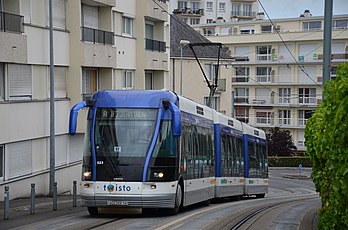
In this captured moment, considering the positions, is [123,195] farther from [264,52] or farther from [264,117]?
[264,117]

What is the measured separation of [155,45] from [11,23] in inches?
703

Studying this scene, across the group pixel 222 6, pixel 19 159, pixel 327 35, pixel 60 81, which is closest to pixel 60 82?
pixel 60 81

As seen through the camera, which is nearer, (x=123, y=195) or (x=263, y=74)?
(x=123, y=195)

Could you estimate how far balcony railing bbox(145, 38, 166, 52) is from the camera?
39594 millimetres

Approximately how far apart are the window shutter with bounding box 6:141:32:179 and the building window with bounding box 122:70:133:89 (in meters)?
11.6

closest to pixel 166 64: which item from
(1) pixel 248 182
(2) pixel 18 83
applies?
(1) pixel 248 182

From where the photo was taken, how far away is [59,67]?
2862cm

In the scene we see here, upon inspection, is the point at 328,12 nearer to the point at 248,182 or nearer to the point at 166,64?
the point at 248,182

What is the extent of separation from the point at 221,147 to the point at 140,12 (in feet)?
53.2

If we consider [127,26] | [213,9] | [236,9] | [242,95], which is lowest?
[242,95]

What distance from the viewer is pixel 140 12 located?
125 ft

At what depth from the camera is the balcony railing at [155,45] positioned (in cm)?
3959

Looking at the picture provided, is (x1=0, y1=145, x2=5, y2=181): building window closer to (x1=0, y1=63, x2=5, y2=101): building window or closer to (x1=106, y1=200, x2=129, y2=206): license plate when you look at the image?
(x1=0, y1=63, x2=5, y2=101): building window

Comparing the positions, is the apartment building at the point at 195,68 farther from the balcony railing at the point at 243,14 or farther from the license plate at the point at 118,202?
the balcony railing at the point at 243,14
